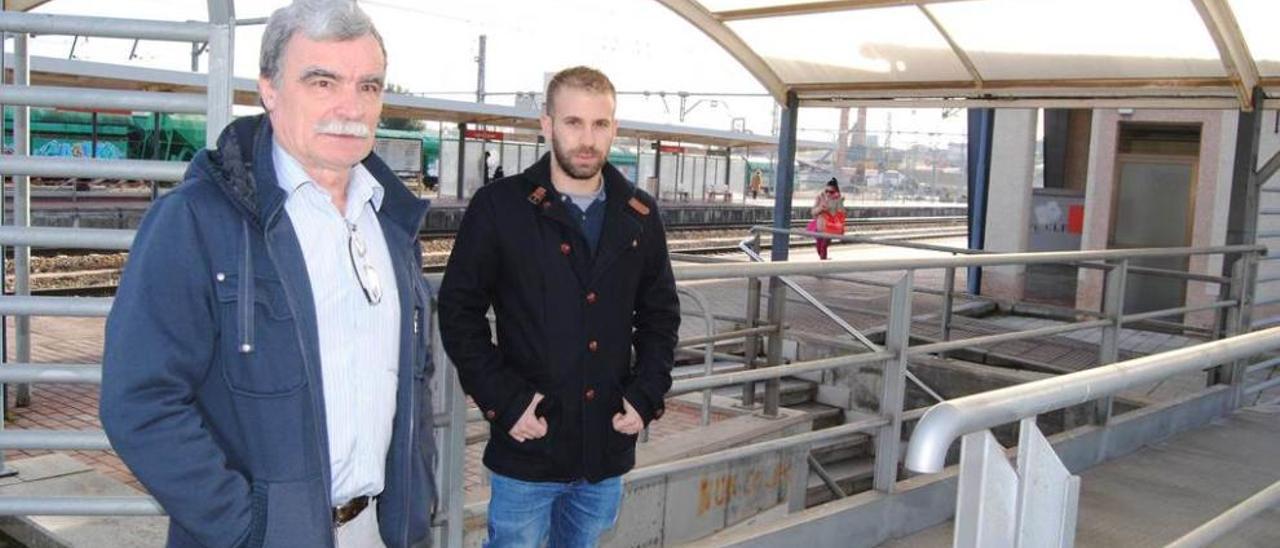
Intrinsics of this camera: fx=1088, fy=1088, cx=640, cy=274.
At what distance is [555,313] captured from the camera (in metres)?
2.83

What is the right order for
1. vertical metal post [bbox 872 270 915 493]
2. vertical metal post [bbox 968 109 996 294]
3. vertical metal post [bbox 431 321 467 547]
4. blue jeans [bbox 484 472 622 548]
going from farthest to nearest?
vertical metal post [bbox 968 109 996 294], vertical metal post [bbox 872 270 915 493], vertical metal post [bbox 431 321 467 547], blue jeans [bbox 484 472 622 548]

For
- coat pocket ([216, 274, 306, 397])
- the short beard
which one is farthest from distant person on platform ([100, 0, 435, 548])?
the short beard

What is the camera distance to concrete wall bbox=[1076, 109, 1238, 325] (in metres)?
12.9

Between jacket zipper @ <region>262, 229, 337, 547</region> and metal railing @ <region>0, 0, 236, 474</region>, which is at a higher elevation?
metal railing @ <region>0, 0, 236, 474</region>

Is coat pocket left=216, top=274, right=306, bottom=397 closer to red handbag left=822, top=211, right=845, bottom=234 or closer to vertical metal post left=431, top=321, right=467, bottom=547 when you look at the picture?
vertical metal post left=431, top=321, right=467, bottom=547

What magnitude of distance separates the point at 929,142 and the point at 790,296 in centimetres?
5245

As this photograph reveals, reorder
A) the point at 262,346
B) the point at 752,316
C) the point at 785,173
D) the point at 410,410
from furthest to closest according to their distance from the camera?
the point at 785,173 → the point at 752,316 → the point at 410,410 → the point at 262,346

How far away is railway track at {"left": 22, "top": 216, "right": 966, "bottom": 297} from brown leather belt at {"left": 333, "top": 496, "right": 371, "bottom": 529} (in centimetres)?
759

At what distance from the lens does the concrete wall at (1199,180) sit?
12.9m

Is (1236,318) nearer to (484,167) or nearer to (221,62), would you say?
(221,62)

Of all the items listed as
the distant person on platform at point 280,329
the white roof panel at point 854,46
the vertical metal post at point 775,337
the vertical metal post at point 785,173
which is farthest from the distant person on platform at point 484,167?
the distant person on platform at point 280,329

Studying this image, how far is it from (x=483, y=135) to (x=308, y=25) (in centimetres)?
2864

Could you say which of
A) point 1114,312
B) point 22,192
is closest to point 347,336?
point 22,192

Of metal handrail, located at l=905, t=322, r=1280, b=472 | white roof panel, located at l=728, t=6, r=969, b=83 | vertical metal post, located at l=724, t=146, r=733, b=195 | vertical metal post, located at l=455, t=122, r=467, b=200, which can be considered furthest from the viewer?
vertical metal post, located at l=724, t=146, r=733, b=195
